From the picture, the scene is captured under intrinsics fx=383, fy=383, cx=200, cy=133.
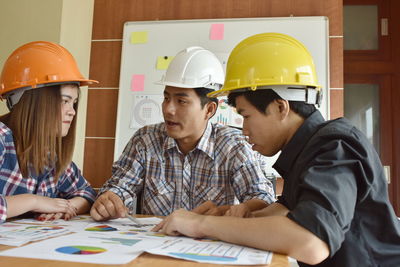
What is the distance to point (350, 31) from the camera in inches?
153

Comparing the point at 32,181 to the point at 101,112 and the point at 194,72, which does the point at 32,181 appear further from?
the point at 101,112

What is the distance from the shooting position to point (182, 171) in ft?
5.67

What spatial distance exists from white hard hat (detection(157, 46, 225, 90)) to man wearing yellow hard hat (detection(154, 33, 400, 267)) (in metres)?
0.52

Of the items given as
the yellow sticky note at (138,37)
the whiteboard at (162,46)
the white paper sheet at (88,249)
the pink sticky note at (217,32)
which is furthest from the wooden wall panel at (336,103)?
the white paper sheet at (88,249)

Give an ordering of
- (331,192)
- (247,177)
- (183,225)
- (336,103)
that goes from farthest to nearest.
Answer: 1. (336,103)
2. (247,177)
3. (183,225)
4. (331,192)

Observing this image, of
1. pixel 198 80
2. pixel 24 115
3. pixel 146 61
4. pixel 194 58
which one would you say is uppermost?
pixel 146 61

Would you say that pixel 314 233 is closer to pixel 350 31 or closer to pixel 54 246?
pixel 54 246

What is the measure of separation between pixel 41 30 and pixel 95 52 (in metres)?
0.47

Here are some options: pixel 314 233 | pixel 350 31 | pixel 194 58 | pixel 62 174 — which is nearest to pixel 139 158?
pixel 62 174

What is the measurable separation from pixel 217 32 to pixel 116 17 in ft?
2.93

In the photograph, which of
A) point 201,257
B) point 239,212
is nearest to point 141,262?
point 201,257

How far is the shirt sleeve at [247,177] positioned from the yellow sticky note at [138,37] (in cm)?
177

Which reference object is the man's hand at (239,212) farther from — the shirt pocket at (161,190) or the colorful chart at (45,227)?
the shirt pocket at (161,190)

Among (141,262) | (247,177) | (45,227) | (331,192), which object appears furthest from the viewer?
(247,177)
